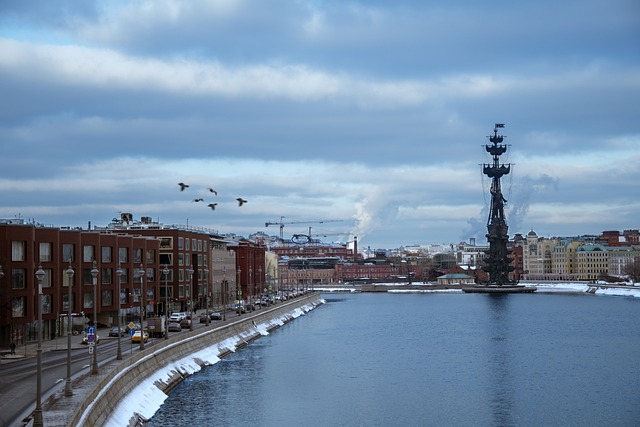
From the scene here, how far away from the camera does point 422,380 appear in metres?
60.2

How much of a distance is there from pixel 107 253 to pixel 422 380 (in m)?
36.3

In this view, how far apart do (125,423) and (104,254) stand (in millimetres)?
45188


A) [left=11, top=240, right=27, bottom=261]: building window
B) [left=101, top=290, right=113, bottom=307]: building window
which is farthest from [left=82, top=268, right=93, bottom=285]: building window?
[left=11, top=240, right=27, bottom=261]: building window

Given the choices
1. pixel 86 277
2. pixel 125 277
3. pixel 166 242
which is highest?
pixel 166 242

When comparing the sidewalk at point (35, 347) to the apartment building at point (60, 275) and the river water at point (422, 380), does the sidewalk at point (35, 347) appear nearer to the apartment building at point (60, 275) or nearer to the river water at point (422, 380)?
the apartment building at point (60, 275)

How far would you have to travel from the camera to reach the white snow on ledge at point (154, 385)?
40.4 meters

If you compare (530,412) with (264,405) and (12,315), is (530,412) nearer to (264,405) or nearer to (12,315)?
(264,405)

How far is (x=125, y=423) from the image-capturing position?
131 feet

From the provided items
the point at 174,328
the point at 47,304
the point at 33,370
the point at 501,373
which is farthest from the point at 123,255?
the point at 501,373

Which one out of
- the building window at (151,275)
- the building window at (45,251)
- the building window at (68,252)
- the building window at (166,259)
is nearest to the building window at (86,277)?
the building window at (68,252)

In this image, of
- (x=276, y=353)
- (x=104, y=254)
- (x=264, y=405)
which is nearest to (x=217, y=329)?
(x=276, y=353)

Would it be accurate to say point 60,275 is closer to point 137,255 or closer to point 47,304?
point 47,304

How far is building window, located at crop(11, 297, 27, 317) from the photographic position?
64.2m

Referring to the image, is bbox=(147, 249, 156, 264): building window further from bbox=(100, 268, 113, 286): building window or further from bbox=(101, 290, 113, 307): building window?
bbox=(101, 290, 113, 307): building window
